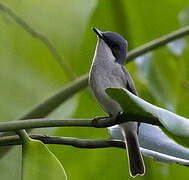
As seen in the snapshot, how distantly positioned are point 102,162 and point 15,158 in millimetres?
352

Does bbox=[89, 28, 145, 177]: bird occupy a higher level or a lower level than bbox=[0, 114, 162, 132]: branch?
lower

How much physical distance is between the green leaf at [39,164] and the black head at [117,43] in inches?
27.8

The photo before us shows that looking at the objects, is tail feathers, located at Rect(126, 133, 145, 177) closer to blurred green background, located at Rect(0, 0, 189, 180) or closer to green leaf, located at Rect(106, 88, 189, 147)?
blurred green background, located at Rect(0, 0, 189, 180)

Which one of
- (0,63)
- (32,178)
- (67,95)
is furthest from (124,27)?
(32,178)

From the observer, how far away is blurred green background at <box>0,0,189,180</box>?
1.27 m

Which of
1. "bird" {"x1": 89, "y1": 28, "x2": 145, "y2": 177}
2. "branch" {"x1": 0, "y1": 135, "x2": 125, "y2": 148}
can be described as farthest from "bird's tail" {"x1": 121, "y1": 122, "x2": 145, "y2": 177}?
"branch" {"x1": 0, "y1": 135, "x2": 125, "y2": 148}

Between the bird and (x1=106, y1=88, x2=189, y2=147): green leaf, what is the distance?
0.99 feet

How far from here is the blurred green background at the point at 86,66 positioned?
50.1 inches

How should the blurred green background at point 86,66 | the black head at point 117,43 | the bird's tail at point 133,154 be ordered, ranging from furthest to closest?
the black head at point 117,43 → the blurred green background at point 86,66 → the bird's tail at point 133,154

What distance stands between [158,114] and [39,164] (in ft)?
0.58

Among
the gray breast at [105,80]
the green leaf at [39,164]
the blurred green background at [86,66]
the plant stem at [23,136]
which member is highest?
the plant stem at [23,136]

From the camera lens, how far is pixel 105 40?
1.42 meters

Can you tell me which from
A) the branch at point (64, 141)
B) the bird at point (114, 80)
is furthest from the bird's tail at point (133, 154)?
the branch at point (64, 141)

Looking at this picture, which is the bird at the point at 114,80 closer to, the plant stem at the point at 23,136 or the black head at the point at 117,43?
the black head at the point at 117,43
